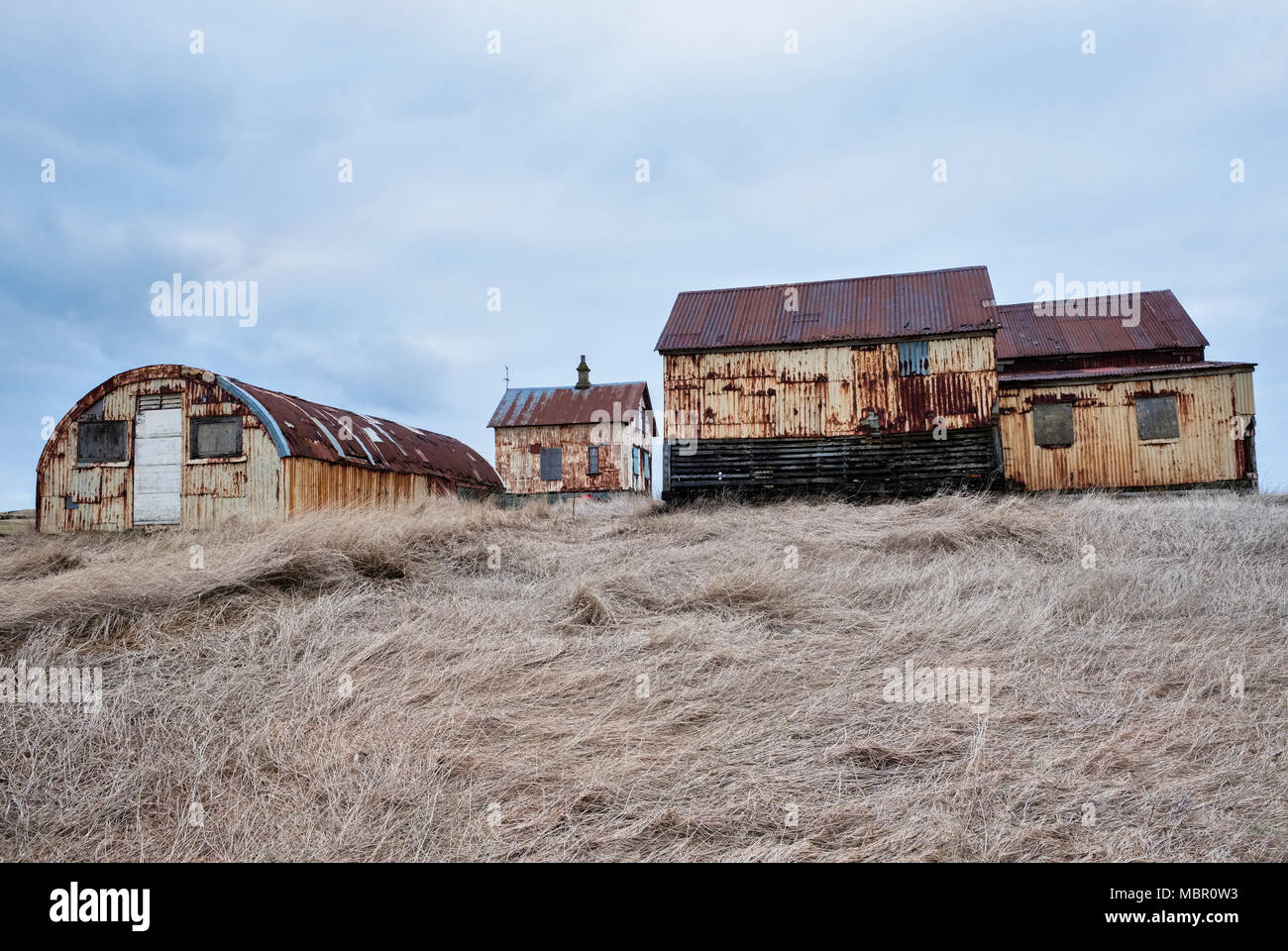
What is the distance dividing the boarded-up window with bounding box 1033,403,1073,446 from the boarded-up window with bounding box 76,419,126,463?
68.3 ft

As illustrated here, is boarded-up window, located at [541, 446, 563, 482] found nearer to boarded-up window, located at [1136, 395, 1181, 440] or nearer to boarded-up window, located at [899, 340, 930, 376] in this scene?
boarded-up window, located at [899, 340, 930, 376]

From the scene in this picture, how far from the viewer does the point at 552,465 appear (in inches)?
1134

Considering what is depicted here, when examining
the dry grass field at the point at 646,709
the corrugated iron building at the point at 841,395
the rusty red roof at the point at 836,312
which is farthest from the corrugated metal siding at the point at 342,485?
the rusty red roof at the point at 836,312

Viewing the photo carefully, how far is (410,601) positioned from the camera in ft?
26.8

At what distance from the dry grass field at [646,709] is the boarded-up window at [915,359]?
8.39 metres

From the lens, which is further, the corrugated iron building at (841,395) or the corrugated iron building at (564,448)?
the corrugated iron building at (564,448)

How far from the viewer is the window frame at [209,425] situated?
1619cm

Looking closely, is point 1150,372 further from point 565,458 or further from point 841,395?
point 565,458

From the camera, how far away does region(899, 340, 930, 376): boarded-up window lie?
17812 mm

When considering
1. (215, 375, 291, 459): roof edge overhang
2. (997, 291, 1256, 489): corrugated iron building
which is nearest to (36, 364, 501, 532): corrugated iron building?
(215, 375, 291, 459): roof edge overhang

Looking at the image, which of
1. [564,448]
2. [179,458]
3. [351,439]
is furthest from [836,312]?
[179,458]

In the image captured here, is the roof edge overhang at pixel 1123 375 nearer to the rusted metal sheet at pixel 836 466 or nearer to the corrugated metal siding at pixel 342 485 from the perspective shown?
the rusted metal sheet at pixel 836 466
